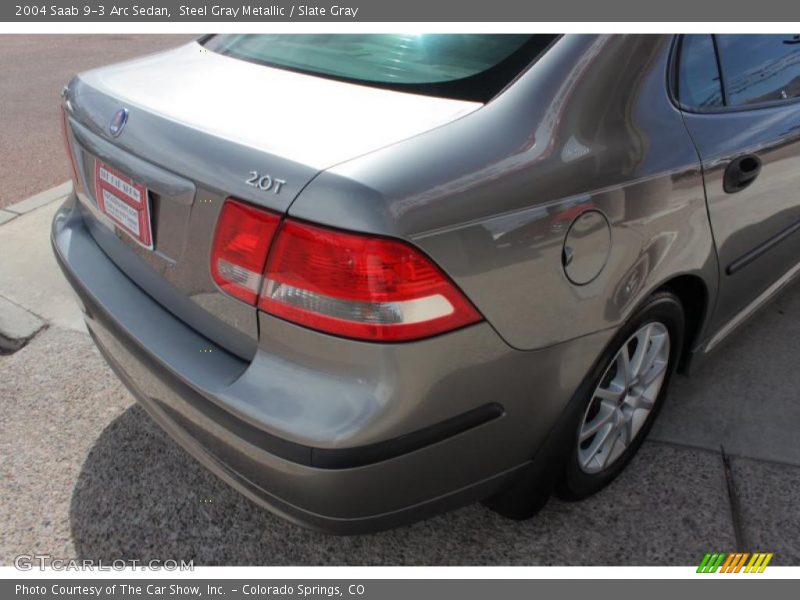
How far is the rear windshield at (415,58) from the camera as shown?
1724 millimetres

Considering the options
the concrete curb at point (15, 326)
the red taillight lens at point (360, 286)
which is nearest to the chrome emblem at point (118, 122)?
the red taillight lens at point (360, 286)

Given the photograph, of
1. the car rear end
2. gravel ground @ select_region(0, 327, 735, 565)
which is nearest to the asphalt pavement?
gravel ground @ select_region(0, 327, 735, 565)

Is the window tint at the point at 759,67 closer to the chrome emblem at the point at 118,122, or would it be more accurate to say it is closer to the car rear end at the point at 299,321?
the car rear end at the point at 299,321

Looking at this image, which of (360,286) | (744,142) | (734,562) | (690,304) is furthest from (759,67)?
(360,286)

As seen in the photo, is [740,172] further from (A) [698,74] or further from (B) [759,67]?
(B) [759,67]

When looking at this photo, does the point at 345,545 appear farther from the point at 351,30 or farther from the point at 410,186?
the point at 351,30

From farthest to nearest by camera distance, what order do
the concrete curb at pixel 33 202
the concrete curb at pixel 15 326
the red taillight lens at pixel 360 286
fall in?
1. the concrete curb at pixel 33 202
2. the concrete curb at pixel 15 326
3. the red taillight lens at pixel 360 286

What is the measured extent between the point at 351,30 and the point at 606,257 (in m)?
0.98

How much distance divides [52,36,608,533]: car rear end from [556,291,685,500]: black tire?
0.15 meters

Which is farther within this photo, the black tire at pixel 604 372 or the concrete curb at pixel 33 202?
the concrete curb at pixel 33 202

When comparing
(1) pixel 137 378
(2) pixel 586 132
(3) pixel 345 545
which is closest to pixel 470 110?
(2) pixel 586 132

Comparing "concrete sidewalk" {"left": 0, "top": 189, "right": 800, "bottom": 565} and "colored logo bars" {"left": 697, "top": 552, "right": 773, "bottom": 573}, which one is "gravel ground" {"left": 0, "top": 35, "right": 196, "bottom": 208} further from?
"colored logo bars" {"left": 697, "top": 552, "right": 773, "bottom": 573}

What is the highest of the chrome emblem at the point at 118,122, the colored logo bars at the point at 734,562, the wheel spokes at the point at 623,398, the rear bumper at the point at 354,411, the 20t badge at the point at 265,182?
the 20t badge at the point at 265,182

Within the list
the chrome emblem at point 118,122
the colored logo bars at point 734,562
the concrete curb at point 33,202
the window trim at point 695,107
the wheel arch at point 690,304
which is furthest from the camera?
the concrete curb at point 33,202
